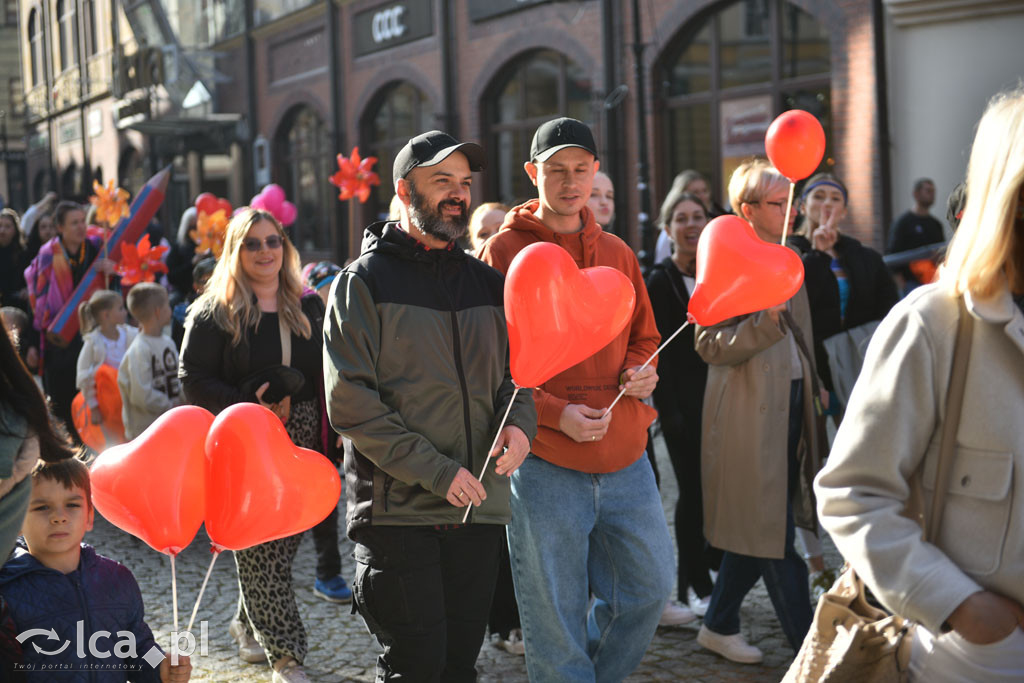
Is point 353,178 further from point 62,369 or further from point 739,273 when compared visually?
point 739,273

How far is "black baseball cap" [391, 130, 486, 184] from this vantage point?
3217mm

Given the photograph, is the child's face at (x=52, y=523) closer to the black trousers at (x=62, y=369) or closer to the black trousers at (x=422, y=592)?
the black trousers at (x=422, y=592)

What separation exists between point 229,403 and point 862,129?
853cm

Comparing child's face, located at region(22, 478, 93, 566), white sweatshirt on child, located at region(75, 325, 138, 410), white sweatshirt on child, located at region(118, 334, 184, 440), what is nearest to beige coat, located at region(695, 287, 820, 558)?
child's face, located at region(22, 478, 93, 566)

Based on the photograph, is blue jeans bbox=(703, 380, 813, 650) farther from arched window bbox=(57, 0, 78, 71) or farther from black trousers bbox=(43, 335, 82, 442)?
arched window bbox=(57, 0, 78, 71)

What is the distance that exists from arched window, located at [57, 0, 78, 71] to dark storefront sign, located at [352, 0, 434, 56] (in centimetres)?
1694

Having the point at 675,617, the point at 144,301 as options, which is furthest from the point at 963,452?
the point at 144,301

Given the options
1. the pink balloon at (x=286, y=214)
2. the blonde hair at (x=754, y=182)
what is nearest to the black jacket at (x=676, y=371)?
the blonde hair at (x=754, y=182)

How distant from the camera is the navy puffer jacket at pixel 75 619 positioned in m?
2.84

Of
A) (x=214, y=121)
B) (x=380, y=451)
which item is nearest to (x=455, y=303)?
(x=380, y=451)

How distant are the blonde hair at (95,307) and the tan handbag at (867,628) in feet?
17.9

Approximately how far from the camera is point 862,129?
11.2m

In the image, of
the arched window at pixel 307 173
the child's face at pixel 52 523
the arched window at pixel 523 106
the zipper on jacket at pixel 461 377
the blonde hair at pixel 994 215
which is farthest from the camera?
the arched window at pixel 307 173

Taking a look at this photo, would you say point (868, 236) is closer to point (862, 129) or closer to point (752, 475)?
point (862, 129)
